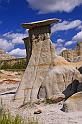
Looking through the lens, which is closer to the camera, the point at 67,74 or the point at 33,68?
the point at 67,74

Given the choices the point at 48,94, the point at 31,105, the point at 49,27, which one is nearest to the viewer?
the point at 31,105

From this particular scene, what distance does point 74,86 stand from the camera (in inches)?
761

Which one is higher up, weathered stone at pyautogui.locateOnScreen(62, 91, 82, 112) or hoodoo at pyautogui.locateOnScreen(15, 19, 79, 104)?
hoodoo at pyautogui.locateOnScreen(15, 19, 79, 104)

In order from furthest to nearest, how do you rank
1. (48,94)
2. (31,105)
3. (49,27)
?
1. (49,27)
2. (48,94)
3. (31,105)

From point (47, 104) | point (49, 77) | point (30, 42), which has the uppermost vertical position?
point (30, 42)

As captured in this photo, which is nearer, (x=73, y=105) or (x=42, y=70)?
(x=73, y=105)

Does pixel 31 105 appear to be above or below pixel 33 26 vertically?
below

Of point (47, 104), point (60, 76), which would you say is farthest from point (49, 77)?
point (47, 104)

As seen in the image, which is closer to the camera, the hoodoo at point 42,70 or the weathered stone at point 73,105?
the weathered stone at point 73,105

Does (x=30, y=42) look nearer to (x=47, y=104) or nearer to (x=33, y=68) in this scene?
(x=33, y=68)

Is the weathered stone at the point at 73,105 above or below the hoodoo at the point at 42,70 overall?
below

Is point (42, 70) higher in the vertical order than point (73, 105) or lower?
higher

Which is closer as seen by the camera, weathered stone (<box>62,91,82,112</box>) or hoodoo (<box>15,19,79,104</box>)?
weathered stone (<box>62,91,82,112</box>)

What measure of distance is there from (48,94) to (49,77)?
3.51 feet
